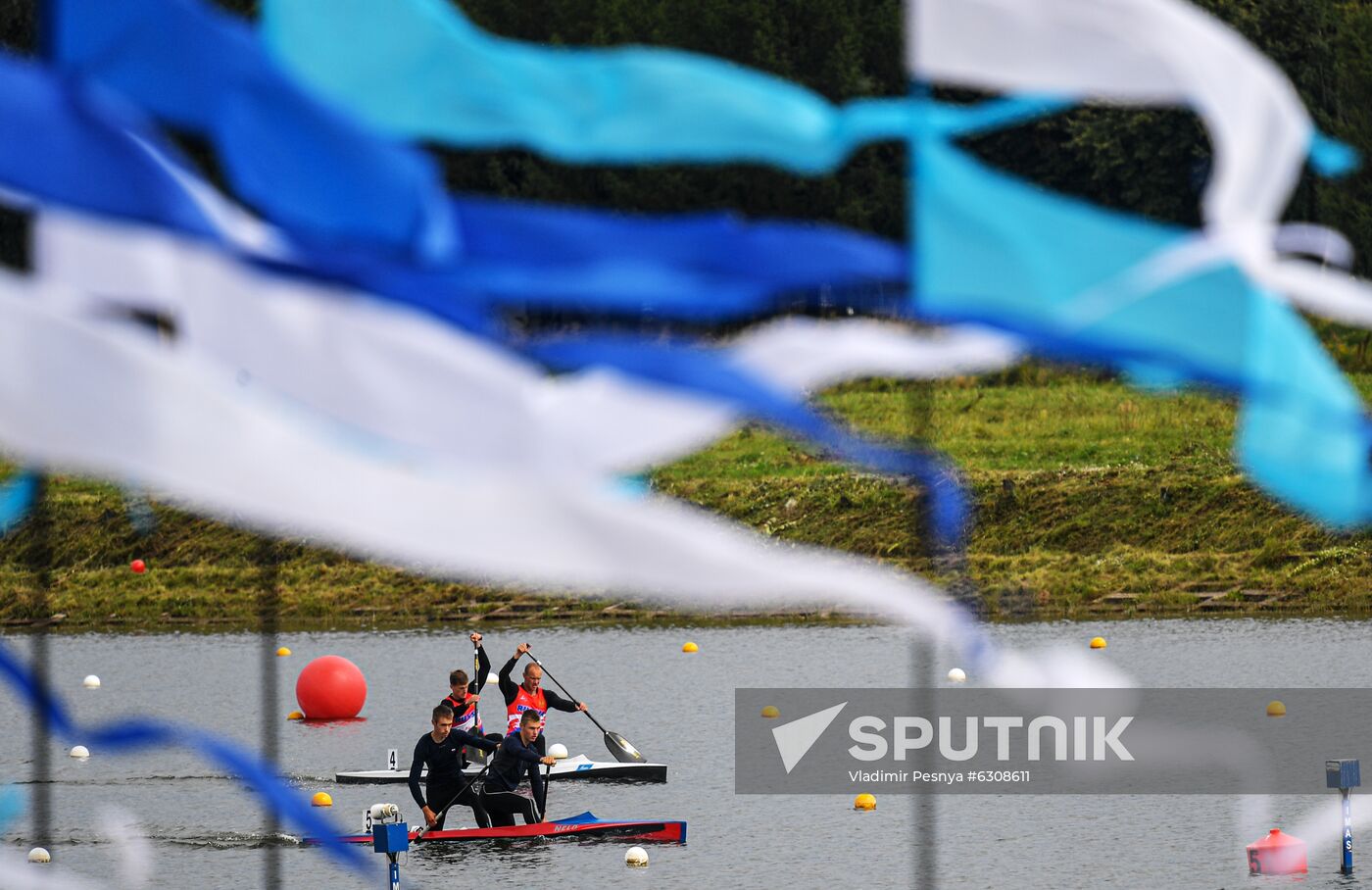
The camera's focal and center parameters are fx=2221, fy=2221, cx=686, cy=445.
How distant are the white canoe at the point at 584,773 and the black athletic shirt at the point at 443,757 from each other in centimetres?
350

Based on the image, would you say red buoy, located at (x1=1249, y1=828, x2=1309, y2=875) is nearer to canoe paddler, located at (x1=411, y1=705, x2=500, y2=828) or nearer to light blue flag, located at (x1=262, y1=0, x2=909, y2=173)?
canoe paddler, located at (x1=411, y1=705, x2=500, y2=828)

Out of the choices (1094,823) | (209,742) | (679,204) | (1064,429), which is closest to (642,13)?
(679,204)

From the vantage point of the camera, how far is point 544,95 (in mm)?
3621

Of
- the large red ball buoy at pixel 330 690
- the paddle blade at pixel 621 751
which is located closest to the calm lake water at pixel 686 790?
the large red ball buoy at pixel 330 690

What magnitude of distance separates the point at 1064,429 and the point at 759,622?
6.13m

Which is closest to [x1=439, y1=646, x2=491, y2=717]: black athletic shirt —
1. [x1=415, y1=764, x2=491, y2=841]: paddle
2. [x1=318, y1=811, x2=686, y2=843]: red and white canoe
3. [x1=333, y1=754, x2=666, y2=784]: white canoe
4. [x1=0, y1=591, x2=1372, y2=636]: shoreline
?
[x1=415, y1=764, x2=491, y2=841]: paddle

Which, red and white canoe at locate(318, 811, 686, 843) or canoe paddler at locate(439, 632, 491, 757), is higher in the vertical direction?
canoe paddler at locate(439, 632, 491, 757)

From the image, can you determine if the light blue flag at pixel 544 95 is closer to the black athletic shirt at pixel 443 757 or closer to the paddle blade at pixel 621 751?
the black athletic shirt at pixel 443 757

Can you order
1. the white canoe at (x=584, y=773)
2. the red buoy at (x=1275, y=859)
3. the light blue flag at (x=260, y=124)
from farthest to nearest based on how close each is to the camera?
the white canoe at (x=584, y=773)
the red buoy at (x=1275, y=859)
the light blue flag at (x=260, y=124)

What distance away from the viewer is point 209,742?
13.3 ft

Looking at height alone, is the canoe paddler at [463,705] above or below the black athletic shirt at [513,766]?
above

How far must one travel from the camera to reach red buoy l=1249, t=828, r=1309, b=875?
51.4 feet

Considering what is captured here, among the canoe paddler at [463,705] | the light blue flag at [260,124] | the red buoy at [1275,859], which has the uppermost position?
the light blue flag at [260,124]

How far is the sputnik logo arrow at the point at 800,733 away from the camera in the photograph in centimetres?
2305
